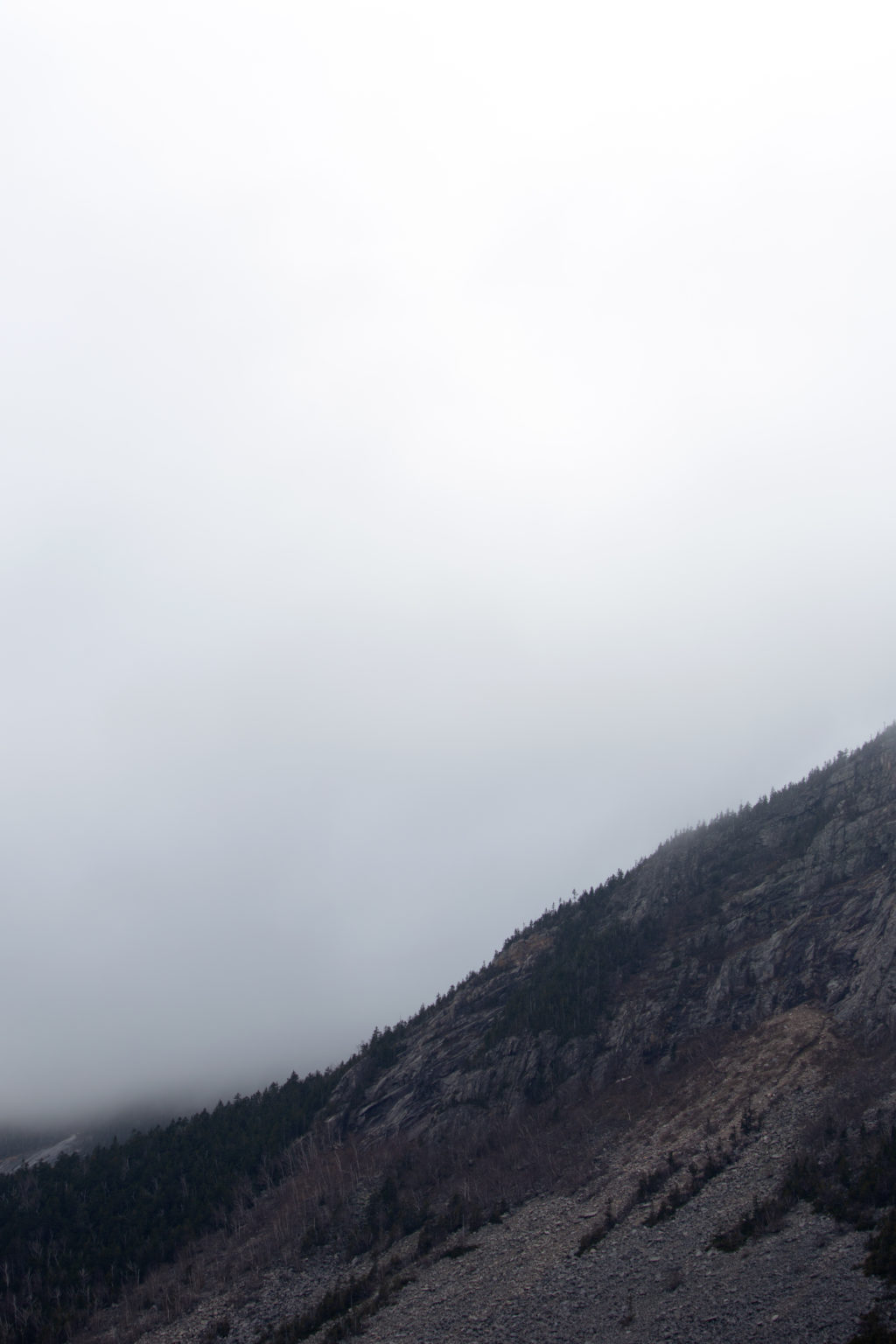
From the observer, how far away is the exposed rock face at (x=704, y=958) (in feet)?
282

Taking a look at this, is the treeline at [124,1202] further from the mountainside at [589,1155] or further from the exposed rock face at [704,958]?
the exposed rock face at [704,958]

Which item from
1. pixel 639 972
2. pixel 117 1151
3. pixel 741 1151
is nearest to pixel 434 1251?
pixel 741 1151

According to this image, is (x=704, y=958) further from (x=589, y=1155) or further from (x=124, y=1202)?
(x=124, y=1202)

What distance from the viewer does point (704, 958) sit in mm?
101375

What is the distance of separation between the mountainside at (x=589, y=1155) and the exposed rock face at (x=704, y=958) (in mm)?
401

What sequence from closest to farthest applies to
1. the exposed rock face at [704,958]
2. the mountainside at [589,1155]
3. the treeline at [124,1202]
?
the mountainside at [589,1155], the exposed rock face at [704,958], the treeline at [124,1202]

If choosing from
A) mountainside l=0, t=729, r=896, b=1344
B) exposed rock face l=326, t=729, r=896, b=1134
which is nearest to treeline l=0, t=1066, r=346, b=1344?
mountainside l=0, t=729, r=896, b=1344

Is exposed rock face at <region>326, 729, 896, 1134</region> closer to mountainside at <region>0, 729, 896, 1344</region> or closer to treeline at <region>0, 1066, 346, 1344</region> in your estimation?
mountainside at <region>0, 729, 896, 1344</region>

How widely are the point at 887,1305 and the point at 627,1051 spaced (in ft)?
190

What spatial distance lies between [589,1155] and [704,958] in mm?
32644

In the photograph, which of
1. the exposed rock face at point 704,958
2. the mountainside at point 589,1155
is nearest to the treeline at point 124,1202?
the mountainside at point 589,1155

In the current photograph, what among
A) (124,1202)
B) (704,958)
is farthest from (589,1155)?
(124,1202)

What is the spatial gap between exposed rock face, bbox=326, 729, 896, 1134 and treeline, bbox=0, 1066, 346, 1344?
14.0m

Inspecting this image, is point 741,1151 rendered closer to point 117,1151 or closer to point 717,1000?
point 717,1000
